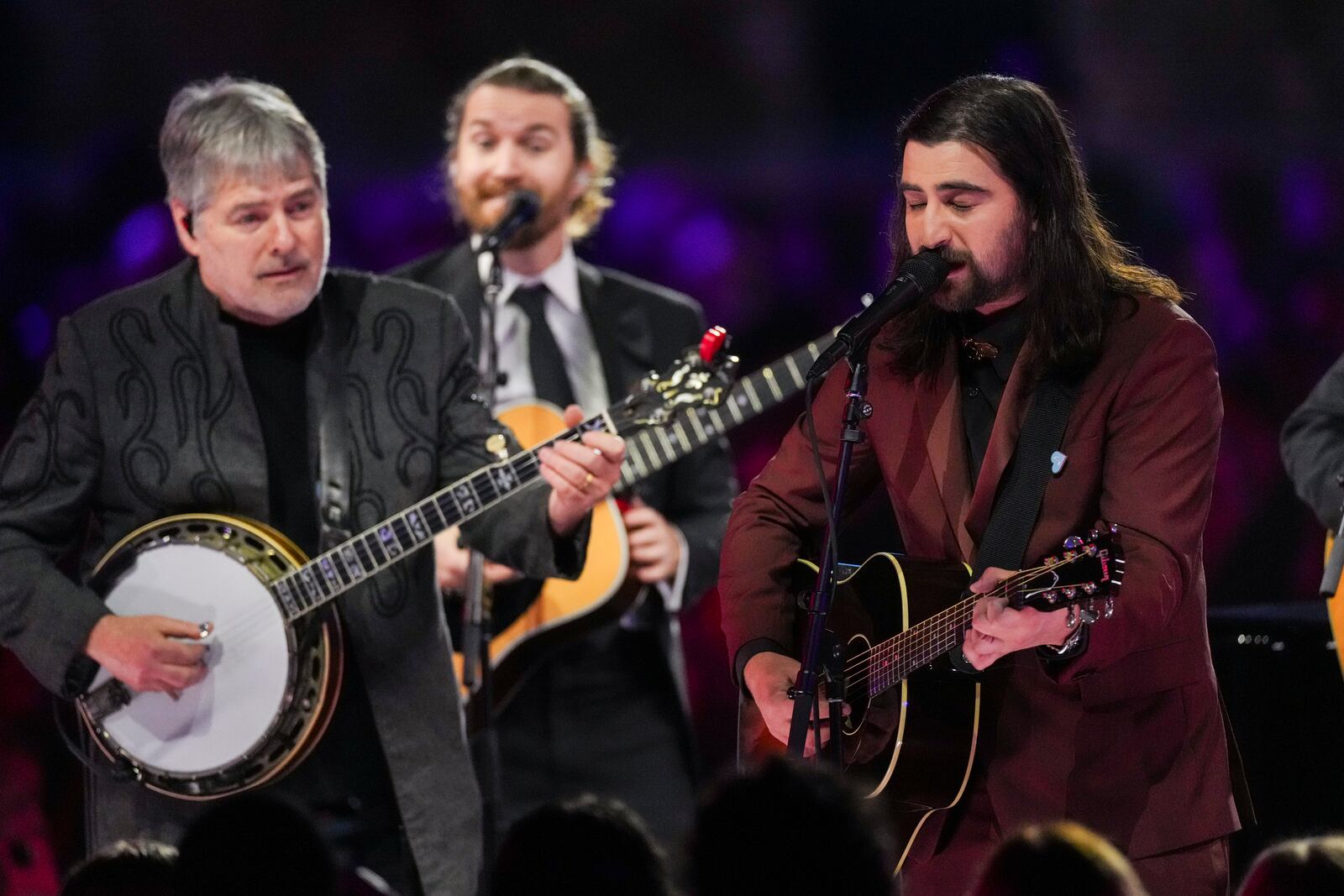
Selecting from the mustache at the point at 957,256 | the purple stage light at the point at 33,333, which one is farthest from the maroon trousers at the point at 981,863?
the purple stage light at the point at 33,333

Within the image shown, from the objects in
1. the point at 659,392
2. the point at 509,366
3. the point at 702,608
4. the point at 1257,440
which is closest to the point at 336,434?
the point at 659,392

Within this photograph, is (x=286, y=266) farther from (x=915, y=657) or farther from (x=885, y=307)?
(x=915, y=657)

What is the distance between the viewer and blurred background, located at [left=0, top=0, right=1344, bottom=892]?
6242 millimetres

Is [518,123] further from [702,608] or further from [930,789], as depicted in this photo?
[930,789]

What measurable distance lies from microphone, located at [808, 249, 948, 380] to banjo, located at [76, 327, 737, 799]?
79 cm

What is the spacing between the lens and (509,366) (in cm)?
Result: 568

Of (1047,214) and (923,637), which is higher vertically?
(1047,214)

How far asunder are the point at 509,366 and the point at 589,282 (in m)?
0.44

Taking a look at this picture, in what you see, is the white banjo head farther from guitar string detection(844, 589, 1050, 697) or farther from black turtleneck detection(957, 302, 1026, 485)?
black turtleneck detection(957, 302, 1026, 485)

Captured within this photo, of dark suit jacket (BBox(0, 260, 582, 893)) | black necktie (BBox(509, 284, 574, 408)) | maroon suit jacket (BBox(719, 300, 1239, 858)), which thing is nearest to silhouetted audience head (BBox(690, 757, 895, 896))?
maroon suit jacket (BBox(719, 300, 1239, 858))

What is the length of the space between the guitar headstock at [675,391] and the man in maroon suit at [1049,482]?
1.75 feet

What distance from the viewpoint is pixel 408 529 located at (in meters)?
4.14

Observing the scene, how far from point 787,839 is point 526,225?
3.95 meters

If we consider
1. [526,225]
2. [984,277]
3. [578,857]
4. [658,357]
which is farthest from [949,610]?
[526,225]
